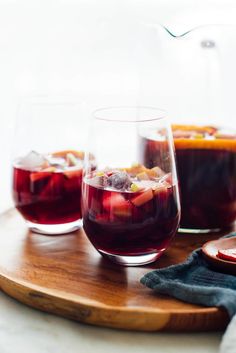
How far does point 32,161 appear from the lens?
1461 millimetres

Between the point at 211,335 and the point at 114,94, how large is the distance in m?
1.21

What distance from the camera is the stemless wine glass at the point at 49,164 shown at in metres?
1.44

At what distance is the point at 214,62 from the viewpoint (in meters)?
1.51

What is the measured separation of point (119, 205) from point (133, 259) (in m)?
0.13

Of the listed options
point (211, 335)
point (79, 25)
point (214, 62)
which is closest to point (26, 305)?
point (211, 335)

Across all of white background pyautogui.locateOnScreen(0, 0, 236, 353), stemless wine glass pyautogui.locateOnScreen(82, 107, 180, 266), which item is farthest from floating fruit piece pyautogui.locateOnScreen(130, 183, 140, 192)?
white background pyautogui.locateOnScreen(0, 0, 236, 353)

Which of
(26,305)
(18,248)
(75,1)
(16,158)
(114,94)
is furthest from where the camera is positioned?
(114,94)

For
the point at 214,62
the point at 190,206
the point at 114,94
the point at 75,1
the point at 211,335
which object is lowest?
the point at 211,335

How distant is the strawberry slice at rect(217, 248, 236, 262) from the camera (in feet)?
4.05

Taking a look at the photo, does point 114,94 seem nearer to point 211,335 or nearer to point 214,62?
point 214,62

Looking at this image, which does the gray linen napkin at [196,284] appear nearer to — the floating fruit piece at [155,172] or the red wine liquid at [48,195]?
the floating fruit piece at [155,172]

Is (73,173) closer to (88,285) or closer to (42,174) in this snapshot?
(42,174)

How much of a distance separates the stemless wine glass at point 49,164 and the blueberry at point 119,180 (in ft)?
0.74

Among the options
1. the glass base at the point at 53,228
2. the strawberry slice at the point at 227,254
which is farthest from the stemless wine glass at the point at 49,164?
the strawberry slice at the point at 227,254
